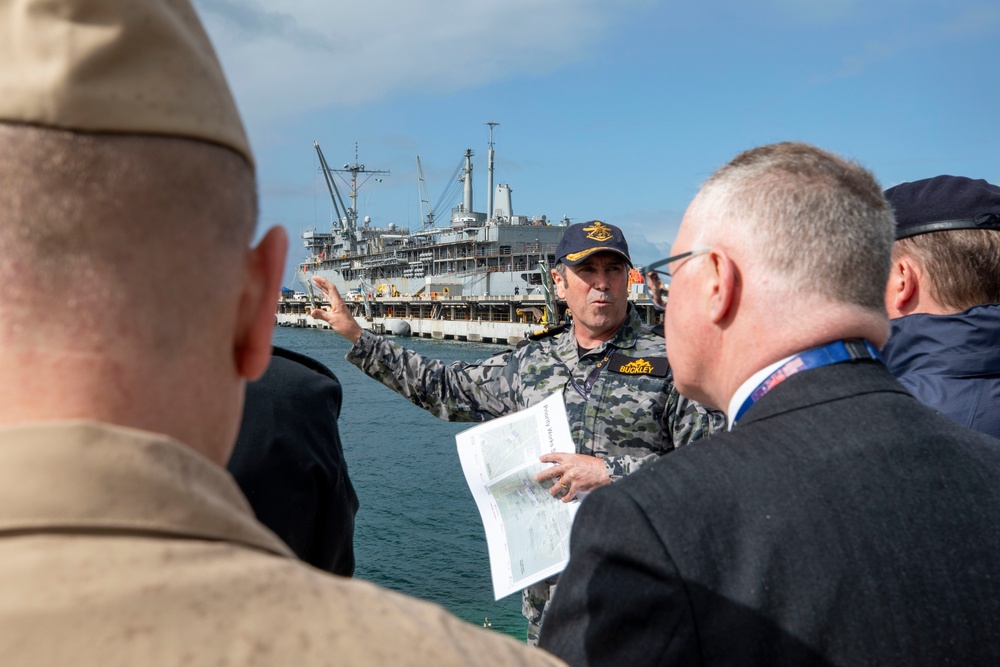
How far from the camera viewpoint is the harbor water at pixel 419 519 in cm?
824

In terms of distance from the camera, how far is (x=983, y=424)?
204 centimetres

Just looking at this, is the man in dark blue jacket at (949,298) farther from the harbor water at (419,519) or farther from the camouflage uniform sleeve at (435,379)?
the harbor water at (419,519)

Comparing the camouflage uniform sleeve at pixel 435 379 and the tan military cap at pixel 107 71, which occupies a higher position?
the tan military cap at pixel 107 71

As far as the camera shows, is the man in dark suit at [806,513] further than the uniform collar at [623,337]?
No

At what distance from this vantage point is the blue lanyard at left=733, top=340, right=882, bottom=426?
1.36 m

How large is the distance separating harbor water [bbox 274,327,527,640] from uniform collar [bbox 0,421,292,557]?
6050 millimetres

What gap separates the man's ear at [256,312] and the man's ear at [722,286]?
33.7 inches

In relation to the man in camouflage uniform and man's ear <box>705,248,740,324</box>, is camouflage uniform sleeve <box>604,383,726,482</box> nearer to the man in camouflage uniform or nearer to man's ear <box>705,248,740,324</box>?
the man in camouflage uniform

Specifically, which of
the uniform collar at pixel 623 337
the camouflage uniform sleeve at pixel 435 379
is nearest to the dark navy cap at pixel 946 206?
the uniform collar at pixel 623 337

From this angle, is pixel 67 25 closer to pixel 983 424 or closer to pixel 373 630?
pixel 373 630

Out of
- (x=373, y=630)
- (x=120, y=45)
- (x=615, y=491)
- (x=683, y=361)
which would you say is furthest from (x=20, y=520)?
(x=683, y=361)

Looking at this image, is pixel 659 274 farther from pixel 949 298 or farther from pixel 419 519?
pixel 419 519

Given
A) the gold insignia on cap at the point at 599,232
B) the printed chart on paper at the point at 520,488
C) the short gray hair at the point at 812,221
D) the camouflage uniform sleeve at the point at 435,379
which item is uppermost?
the gold insignia on cap at the point at 599,232

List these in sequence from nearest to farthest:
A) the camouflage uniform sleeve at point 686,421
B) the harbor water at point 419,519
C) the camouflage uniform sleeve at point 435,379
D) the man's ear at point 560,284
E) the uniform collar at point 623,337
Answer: the camouflage uniform sleeve at point 686,421 → the uniform collar at point 623,337 → the camouflage uniform sleeve at point 435,379 → the man's ear at point 560,284 → the harbor water at point 419,519
